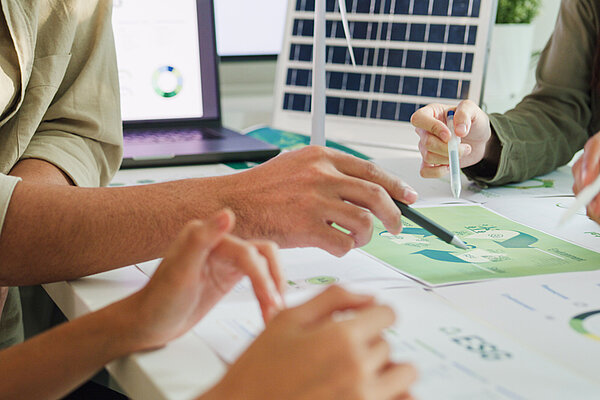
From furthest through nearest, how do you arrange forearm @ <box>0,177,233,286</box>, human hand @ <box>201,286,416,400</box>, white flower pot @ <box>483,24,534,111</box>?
white flower pot @ <box>483,24,534,111</box>
forearm @ <box>0,177,233,286</box>
human hand @ <box>201,286,416,400</box>

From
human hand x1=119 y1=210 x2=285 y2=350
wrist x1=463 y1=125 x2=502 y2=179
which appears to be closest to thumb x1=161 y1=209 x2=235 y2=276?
human hand x1=119 y1=210 x2=285 y2=350

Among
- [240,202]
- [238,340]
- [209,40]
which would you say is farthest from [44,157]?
[209,40]

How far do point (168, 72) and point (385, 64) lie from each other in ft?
1.44

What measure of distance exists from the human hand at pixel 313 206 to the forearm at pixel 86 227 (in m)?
0.04

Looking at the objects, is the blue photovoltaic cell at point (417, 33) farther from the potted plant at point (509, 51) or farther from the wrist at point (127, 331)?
the wrist at point (127, 331)

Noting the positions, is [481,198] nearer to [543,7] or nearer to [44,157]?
[44,157]

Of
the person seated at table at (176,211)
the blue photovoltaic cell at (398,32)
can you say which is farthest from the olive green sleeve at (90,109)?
the blue photovoltaic cell at (398,32)

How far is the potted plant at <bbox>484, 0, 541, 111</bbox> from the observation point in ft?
5.11

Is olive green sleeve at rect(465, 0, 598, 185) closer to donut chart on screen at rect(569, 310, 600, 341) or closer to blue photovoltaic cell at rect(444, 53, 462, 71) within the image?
blue photovoltaic cell at rect(444, 53, 462, 71)

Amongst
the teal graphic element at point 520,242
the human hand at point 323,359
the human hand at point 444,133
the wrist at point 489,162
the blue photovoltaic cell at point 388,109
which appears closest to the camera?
the human hand at point 323,359

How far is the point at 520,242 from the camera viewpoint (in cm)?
78

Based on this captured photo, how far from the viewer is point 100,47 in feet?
3.17

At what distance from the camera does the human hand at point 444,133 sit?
2.97 feet

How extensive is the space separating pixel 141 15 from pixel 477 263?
89cm
